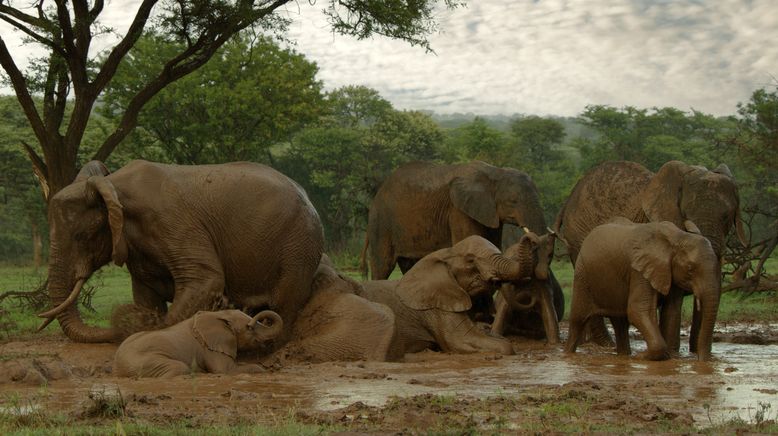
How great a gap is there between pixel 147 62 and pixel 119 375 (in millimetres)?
26332

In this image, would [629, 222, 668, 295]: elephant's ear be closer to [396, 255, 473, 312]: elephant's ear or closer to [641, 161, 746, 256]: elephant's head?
[396, 255, 473, 312]: elephant's ear

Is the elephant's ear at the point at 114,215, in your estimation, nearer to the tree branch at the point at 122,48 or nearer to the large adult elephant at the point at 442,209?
the tree branch at the point at 122,48

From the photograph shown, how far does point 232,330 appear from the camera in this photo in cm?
980

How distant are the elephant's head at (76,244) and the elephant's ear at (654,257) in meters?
5.24

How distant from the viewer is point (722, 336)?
14156 millimetres

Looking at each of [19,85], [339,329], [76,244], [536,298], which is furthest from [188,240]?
[19,85]

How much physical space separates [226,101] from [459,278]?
24.0 m

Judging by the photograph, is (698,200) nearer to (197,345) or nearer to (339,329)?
(339,329)

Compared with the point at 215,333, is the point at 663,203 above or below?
above

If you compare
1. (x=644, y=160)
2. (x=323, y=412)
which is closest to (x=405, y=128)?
(x=644, y=160)

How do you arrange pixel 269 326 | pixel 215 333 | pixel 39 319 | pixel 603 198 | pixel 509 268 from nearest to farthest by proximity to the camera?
pixel 215 333 < pixel 269 326 < pixel 509 268 < pixel 39 319 < pixel 603 198

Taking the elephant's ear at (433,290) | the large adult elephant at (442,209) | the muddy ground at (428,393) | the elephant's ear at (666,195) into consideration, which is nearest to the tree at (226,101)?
the large adult elephant at (442,209)

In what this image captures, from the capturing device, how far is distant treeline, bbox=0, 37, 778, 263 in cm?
3444

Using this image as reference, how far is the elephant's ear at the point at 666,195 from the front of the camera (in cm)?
1411
